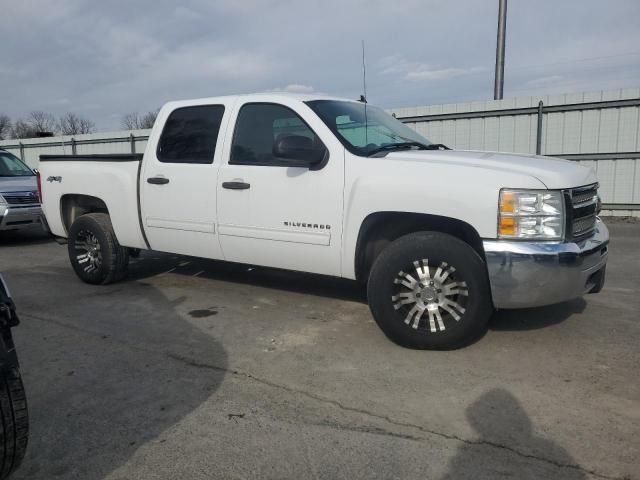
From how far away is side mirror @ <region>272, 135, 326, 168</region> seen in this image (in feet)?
13.7

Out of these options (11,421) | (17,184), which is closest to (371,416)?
(11,421)

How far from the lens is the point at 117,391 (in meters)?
3.41

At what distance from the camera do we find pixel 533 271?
140 inches

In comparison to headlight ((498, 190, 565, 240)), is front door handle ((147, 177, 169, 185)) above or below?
above

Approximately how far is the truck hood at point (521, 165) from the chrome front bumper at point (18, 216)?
7360 mm

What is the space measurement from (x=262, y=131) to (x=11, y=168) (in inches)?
316

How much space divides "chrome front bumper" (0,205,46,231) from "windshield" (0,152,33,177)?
1.34m

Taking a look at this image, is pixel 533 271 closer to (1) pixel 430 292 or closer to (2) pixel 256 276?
(1) pixel 430 292

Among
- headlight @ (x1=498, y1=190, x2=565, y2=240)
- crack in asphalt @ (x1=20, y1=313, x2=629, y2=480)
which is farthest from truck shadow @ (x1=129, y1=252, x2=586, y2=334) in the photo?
crack in asphalt @ (x1=20, y1=313, x2=629, y2=480)

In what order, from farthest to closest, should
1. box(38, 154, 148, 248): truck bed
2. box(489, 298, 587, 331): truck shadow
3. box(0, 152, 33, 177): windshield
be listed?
box(0, 152, 33, 177): windshield → box(38, 154, 148, 248): truck bed → box(489, 298, 587, 331): truck shadow

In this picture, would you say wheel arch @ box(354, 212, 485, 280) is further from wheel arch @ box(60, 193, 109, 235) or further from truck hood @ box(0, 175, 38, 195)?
truck hood @ box(0, 175, 38, 195)

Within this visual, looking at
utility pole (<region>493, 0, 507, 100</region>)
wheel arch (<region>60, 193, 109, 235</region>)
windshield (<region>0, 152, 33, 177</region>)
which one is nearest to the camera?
wheel arch (<region>60, 193, 109, 235</region>)

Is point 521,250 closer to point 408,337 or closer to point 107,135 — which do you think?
point 408,337

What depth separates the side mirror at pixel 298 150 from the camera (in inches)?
164
